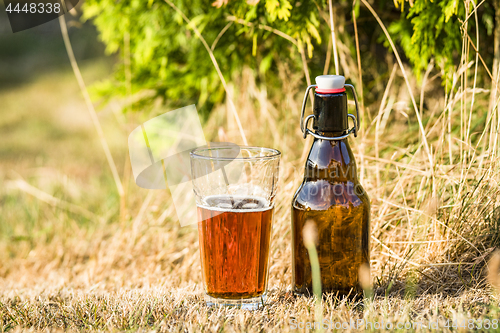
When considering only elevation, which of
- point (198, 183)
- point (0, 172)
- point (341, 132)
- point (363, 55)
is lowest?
point (0, 172)

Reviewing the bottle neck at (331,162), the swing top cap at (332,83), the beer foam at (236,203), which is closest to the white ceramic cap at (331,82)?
the swing top cap at (332,83)

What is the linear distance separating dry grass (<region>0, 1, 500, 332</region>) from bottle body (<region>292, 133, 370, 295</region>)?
3.9 inches

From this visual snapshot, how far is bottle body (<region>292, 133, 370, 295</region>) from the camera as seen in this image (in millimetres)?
1425

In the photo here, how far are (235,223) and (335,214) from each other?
324 mm

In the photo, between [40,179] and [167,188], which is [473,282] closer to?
[167,188]

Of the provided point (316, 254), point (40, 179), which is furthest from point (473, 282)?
point (40, 179)

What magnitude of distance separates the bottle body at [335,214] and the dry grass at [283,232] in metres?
0.10

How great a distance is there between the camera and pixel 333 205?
1424 mm

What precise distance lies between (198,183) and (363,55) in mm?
2048

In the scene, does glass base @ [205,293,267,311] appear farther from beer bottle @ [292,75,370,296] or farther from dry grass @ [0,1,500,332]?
beer bottle @ [292,75,370,296]

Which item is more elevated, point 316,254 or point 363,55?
point 363,55

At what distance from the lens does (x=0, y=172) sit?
462 cm

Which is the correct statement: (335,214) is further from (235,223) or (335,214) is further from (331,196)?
(235,223)

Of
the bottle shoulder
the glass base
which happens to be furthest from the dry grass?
the bottle shoulder
